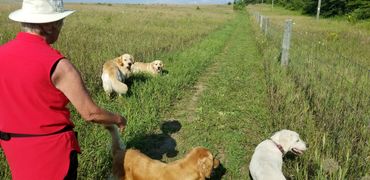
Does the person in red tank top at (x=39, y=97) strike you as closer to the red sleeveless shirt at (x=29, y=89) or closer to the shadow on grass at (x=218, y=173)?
the red sleeveless shirt at (x=29, y=89)

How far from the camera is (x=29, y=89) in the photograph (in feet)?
6.81

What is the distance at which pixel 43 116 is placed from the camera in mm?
2168

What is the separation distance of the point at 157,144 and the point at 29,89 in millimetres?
3215

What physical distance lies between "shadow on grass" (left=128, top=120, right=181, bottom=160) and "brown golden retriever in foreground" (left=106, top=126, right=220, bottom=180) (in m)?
1.23

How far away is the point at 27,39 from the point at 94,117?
62cm

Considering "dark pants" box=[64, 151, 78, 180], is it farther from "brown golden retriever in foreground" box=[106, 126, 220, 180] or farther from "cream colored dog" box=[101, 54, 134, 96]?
"cream colored dog" box=[101, 54, 134, 96]

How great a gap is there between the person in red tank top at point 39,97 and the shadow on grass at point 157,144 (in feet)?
8.47

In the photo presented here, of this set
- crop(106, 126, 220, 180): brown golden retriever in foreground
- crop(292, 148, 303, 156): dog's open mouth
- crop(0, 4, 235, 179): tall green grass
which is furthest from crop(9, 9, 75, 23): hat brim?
crop(292, 148, 303, 156): dog's open mouth

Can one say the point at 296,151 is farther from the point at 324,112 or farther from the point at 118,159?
the point at 118,159

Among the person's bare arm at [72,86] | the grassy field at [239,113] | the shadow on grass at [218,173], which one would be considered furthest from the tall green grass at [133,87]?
the person's bare arm at [72,86]

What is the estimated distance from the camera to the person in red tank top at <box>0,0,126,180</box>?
2.04m

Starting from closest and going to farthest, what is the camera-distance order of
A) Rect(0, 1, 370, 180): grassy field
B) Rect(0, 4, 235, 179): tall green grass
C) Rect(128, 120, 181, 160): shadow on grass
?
Rect(0, 1, 370, 180): grassy field
Rect(0, 4, 235, 179): tall green grass
Rect(128, 120, 181, 160): shadow on grass

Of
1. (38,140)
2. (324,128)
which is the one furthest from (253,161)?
(38,140)

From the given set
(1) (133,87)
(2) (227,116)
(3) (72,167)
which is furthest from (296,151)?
(1) (133,87)
